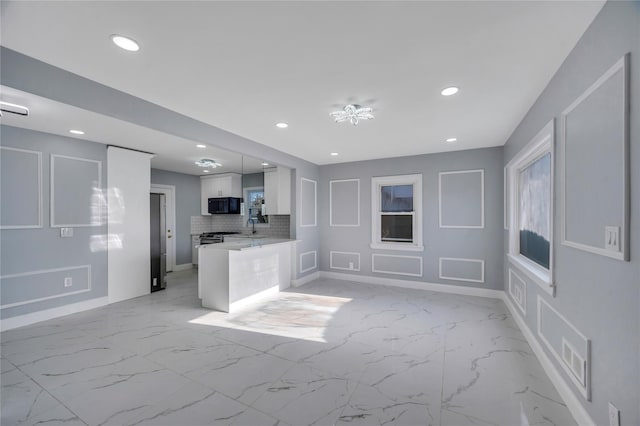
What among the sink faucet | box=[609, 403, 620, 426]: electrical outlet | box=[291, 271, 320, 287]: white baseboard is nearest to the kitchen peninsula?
box=[291, 271, 320, 287]: white baseboard

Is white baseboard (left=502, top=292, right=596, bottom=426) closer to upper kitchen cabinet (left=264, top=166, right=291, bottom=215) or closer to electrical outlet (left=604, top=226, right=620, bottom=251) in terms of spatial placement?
electrical outlet (left=604, top=226, right=620, bottom=251)

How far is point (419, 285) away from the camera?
5.23 m

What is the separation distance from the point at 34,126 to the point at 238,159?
283 centimetres

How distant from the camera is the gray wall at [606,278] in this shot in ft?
4.17

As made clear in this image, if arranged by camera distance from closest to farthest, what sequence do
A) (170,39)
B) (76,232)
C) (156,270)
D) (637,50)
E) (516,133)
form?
(637,50)
(170,39)
(516,133)
(76,232)
(156,270)

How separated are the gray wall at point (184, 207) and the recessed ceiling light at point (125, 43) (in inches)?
213

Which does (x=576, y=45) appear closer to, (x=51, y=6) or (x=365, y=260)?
(x=51, y=6)

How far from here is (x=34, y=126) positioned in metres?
3.43

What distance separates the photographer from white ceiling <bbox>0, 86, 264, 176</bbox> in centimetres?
272

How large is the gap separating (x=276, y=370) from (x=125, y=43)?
2.82 meters

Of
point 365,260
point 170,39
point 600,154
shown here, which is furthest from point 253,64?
point 365,260

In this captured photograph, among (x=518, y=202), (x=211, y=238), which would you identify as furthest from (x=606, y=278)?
(x=211, y=238)

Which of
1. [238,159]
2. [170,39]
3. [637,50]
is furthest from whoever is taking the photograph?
[238,159]

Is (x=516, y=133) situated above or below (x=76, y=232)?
above
